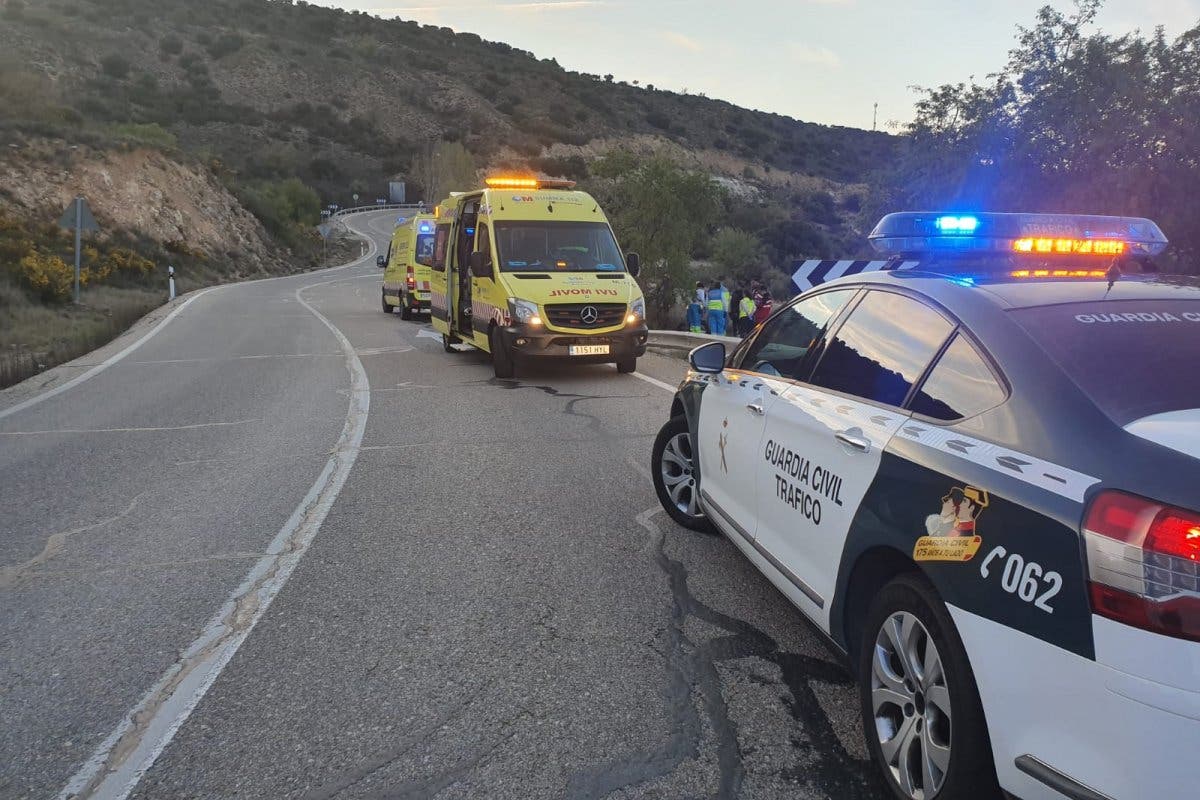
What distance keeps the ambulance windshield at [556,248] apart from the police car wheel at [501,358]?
988 mm

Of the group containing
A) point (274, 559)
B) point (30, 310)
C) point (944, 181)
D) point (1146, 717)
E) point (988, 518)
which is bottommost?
point (30, 310)

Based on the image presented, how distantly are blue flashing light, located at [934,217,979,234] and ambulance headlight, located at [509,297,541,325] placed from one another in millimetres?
7686

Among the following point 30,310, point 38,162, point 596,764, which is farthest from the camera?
point 38,162

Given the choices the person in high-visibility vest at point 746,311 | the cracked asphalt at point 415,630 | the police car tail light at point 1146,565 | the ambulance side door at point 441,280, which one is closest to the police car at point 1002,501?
the police car tail light at point 1146,565

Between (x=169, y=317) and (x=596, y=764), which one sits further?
(x=169, y=317)

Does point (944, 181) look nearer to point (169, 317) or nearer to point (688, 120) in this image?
point (169, 317)

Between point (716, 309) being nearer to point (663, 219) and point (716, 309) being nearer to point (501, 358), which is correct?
point (501, 358)

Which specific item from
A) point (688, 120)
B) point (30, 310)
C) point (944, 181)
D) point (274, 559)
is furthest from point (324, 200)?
point (274, 559)

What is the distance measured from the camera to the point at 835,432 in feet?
10.6

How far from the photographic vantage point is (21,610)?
4375 mm

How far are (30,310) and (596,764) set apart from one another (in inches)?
939

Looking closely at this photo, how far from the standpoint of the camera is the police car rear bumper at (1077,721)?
1.88m

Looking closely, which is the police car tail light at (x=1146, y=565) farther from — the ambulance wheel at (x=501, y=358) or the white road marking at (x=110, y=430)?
the ambulance wheel at (x=501, y=358)

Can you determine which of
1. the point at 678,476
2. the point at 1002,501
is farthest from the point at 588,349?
the point at 1002,501
